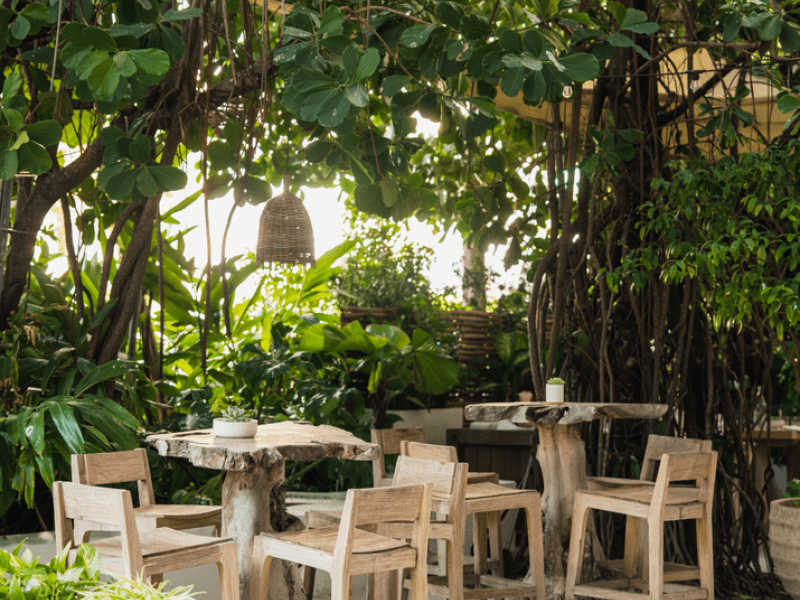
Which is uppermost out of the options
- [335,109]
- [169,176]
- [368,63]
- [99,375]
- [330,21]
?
[330,21]

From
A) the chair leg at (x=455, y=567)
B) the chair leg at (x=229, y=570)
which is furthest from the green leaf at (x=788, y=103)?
the chair leg at (x=229, y=570)

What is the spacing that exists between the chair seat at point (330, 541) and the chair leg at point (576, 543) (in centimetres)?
116

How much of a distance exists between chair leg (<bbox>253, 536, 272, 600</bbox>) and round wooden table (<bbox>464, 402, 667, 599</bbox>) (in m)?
1.30

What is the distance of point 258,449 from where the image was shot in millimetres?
2467

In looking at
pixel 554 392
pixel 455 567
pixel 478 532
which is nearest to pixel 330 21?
pixel 455 567

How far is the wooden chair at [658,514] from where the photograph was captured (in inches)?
119

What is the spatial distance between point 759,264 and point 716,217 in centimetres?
31

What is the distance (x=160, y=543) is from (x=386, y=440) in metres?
1.29

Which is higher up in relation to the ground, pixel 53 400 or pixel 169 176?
pixel 169 176

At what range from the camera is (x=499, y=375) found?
644 centimetres

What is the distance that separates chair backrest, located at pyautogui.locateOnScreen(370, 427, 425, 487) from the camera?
133 inches

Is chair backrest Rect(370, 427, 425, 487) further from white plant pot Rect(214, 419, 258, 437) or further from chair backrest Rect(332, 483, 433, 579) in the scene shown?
chair backrest Rect(332, 483, 433, 579)

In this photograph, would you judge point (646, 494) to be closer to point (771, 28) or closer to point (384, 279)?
point (771, 28)

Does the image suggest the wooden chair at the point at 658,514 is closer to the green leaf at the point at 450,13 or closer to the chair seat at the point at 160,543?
the chair seat at the point at 160,543
